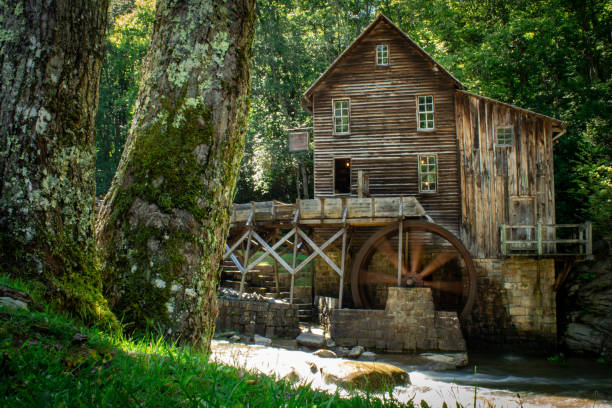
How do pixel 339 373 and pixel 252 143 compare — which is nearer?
pixel 339 373

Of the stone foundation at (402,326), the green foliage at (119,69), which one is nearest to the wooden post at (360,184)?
the stone foundation at (402,326)

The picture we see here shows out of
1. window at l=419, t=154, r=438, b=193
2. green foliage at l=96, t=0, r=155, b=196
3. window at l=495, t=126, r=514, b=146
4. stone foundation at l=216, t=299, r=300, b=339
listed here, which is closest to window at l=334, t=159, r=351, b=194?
window at l=419, t=154, r=438, b=193

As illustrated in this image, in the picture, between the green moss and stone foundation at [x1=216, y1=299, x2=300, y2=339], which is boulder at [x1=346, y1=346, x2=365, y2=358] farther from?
the green moss

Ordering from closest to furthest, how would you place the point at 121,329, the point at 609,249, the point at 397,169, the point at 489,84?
the point at 121,329 → the point at 609,249 → the point at 397,169 → the point at 489,84

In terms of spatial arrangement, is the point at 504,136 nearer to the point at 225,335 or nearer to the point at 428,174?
the point at 428,174

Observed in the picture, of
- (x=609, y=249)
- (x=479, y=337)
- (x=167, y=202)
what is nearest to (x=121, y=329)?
(x=167, y=202)

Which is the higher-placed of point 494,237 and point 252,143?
point 252,143

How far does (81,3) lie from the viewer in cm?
290

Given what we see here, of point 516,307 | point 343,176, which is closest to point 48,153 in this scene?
point 516,307

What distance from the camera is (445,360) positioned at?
12680mm

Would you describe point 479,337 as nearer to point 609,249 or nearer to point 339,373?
point 609,249

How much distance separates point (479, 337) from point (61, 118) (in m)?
15.9

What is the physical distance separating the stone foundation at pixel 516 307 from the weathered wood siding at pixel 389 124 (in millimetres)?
2757

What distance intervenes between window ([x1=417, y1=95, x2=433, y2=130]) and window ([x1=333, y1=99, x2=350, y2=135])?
109 inches
